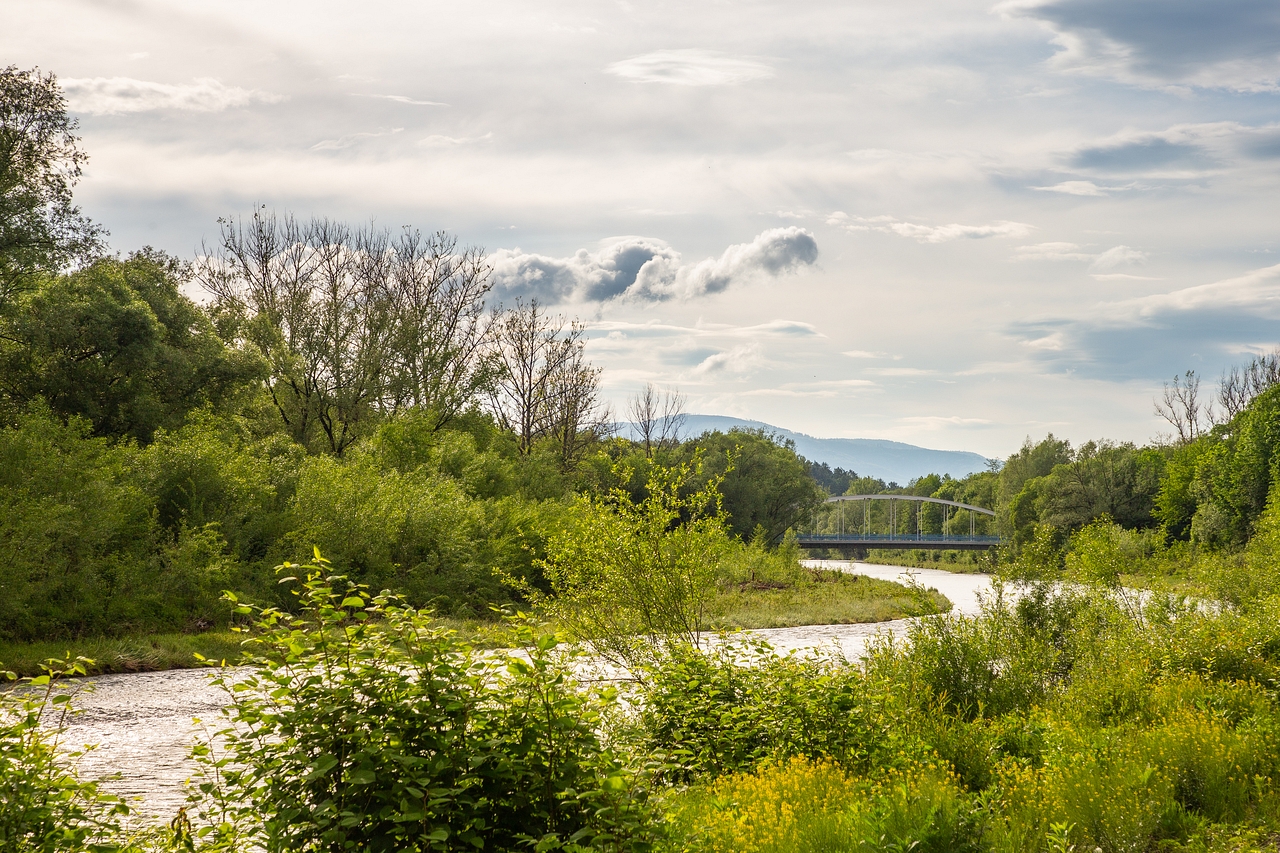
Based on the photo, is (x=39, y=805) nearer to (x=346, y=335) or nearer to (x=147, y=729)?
(x=147, y=729)

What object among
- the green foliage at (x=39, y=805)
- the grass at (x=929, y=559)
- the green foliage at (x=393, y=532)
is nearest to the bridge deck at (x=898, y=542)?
the grass at (x=929, y=559)

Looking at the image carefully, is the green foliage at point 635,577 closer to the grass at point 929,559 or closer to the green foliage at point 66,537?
the green foliage at point 66,537

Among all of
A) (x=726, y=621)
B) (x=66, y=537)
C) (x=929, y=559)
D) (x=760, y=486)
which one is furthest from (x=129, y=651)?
(x=929, y=559)

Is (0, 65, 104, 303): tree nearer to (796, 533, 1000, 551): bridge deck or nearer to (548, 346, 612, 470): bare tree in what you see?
(548, 346, 612, 470): bare tree

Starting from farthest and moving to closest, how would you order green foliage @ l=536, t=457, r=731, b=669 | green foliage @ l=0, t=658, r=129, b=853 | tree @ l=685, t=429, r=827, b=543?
1. tree @ l=685, t=429, r=827, b=543
2. green foliage @ l=536, t=457, r=731, b=669
3. green foliage @ l=0, t=658, r=129, b=853

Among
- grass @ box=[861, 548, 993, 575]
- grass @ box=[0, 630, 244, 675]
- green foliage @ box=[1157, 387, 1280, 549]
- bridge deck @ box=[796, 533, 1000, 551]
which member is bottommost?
grass @ box=[861, 548, 993, 575]

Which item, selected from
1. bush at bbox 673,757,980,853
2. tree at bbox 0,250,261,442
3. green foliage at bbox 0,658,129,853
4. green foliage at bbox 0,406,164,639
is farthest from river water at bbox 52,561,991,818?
tree at bbox 0,250,261,442

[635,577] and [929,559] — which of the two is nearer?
[635,577]

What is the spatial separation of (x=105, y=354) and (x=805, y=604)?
23.4 meters

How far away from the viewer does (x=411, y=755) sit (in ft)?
14.1

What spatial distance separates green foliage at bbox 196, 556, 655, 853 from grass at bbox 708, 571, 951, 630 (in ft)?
59.1

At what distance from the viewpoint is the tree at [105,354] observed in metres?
22.3

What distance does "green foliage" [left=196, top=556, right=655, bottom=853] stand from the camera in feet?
13.6

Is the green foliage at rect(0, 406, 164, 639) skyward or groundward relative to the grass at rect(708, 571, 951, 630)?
skyward
